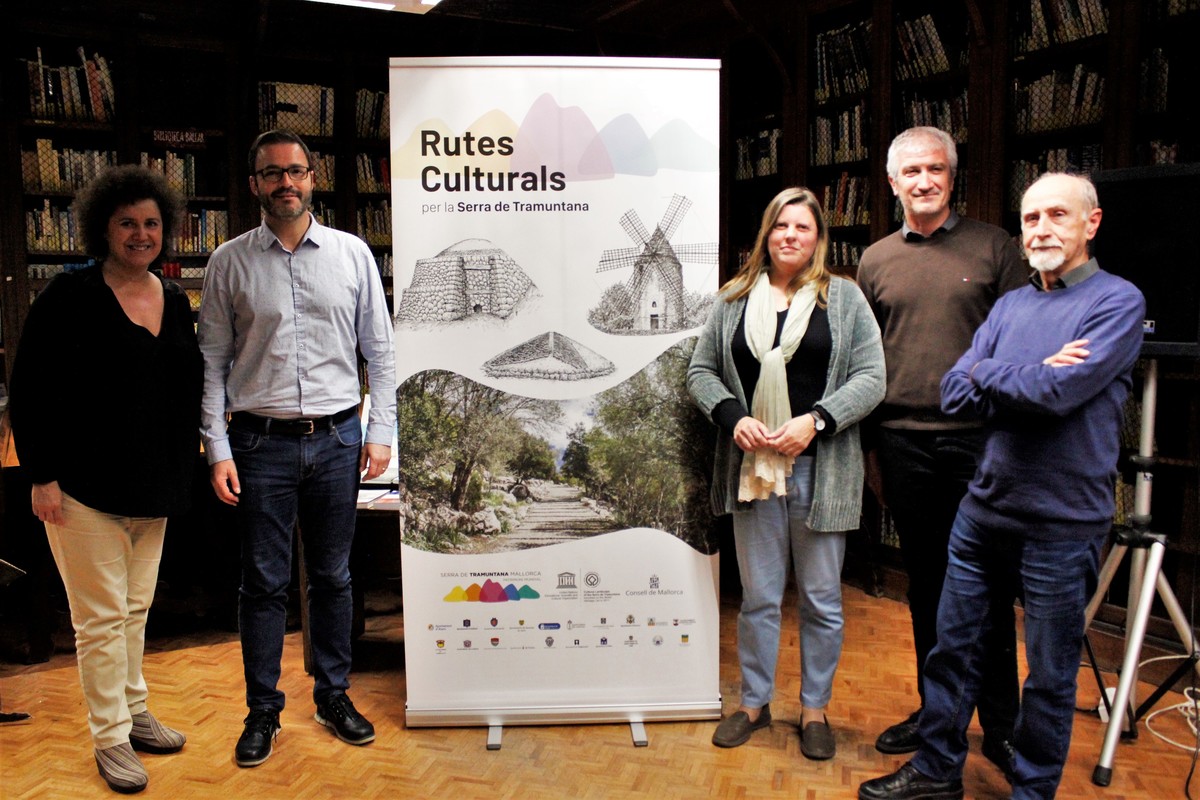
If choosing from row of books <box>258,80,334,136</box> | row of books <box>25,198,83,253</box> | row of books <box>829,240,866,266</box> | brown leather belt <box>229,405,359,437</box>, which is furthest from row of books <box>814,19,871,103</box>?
row of books <box>25,198,83,253</box>

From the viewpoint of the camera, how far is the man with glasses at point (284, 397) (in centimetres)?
265

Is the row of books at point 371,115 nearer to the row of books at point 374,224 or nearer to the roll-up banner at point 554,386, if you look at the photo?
the row of books at point 374,224

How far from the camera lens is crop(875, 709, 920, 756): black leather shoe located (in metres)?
2.78

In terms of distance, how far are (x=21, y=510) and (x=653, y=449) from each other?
2.44 meters

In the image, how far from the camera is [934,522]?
104 inches

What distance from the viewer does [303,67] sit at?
550 cm

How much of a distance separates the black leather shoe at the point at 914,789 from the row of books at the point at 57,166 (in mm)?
4740

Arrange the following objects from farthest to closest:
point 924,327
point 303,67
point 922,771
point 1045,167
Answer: point 303,67, point 1045,167, point 924,327, point 922,771

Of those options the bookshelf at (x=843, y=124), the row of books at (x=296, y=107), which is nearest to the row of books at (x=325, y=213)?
the row of books at (x=296, y=107)

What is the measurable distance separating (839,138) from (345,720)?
352cm

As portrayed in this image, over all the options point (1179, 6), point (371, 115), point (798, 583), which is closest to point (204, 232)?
point (371, 115)

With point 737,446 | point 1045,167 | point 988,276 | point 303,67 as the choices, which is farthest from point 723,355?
point 303,67

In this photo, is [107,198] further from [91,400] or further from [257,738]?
[257,738]

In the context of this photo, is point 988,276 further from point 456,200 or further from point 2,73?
point 2,73
